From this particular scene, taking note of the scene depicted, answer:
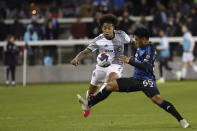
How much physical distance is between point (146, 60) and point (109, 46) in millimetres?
2468

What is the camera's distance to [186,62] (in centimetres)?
2598

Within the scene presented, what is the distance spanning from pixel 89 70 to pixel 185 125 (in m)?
15.4

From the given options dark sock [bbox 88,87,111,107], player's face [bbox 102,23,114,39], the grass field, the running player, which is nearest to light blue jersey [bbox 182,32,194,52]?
the running player

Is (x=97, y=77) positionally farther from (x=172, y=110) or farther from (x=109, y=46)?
(x=172, y=110)

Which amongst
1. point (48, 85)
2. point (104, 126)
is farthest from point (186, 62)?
point (104, 126)

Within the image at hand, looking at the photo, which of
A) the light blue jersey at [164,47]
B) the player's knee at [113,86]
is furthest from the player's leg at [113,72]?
the light blue jersey at [164,47]

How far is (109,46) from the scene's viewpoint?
46.5 feet

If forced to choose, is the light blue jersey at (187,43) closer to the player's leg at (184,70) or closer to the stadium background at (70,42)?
the player's leg at (184,70)

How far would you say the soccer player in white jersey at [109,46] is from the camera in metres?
13.8

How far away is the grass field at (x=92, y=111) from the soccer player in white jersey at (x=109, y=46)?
942 millimetres

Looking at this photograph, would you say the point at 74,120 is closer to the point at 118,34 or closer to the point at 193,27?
the point at 118,34

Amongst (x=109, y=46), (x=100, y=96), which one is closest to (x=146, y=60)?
(x=100, y=96)

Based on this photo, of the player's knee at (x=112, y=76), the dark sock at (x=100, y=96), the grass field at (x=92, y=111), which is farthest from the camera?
the player's knee at (x=112, y=76)

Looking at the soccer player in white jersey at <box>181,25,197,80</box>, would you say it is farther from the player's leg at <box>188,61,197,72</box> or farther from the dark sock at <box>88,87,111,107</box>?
the dark sock at <box>88,87,111,107</box>
